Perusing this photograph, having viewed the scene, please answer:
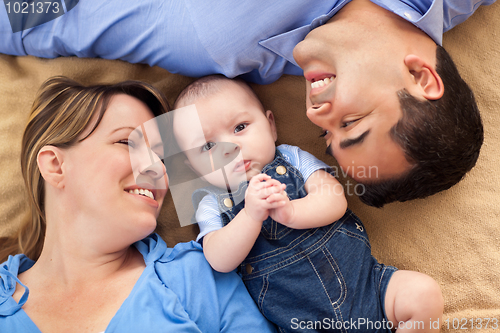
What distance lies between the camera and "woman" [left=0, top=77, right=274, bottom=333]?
3.65 feet

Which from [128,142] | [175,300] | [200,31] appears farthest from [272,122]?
[175,300]

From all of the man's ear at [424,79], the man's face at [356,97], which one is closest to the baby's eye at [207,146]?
the man's face at [356,97]

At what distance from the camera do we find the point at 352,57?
3.51 feet

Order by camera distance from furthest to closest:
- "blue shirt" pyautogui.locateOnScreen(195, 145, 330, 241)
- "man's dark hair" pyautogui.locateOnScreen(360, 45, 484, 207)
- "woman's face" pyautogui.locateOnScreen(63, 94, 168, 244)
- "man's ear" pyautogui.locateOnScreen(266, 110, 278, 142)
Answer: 1. "man's ear" pyautogui.locateOnScreen(266, 110, 278, 142)
2. "blue shirt" pyautogui.locateOnScreen(195, 145, 330, 241)
3. "woman's face" pyautogui.locateOnScreen(63, 94, 168, 244)
4. "man's dark hair" pyautogui.locateOnScreen(360, 45, 484, 207)

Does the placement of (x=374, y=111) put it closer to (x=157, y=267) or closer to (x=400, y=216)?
(x=400, y=216)

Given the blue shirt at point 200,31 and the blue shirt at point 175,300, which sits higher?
the blue shirt at point 200,31

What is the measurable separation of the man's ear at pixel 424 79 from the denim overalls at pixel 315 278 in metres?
0.49

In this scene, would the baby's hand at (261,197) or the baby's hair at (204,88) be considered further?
the baby's hair at (204,88)

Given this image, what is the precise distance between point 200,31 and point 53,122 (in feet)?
1.94

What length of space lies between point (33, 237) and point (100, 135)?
0.52m

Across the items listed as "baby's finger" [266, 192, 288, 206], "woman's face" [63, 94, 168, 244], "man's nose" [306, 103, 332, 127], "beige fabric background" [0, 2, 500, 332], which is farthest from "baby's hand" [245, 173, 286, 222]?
"beige fabric background" [0, 2, 500, 332]

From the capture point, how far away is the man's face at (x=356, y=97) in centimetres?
104

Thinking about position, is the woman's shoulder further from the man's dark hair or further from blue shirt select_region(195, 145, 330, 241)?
the man's dark hair

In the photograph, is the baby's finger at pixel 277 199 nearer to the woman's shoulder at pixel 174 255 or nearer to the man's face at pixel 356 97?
the man's face at pixel 356 97
